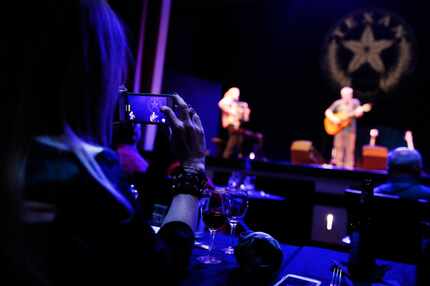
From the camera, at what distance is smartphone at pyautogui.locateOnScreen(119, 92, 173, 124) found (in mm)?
1103

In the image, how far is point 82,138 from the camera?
742 mm

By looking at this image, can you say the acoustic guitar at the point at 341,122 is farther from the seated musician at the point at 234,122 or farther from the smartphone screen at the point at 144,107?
the smartphone screen at the point at 144,107

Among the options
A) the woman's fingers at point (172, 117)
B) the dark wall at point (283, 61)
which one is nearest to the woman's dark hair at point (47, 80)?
the woman's fingers at point (172, 117)

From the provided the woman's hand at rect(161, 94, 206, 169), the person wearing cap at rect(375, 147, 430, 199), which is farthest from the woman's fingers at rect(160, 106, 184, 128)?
the person wearing cap at rect(375, 147, 430, 199)

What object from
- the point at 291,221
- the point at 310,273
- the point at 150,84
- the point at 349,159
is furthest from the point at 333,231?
the point at 310,273

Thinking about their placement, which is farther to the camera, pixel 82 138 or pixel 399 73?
pixel 399 73

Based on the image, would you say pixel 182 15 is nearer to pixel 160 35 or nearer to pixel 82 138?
pixel 160 35

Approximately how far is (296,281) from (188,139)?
44 cm

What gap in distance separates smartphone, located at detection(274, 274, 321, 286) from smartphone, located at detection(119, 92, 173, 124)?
0.51 meters

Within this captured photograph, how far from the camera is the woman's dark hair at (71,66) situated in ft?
2.02

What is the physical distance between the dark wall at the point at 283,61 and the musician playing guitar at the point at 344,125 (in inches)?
31.5

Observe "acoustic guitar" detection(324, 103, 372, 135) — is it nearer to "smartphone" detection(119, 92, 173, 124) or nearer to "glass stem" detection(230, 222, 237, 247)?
"glass stem" detection(230, 222, 237, 247)

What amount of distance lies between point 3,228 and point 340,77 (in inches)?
315

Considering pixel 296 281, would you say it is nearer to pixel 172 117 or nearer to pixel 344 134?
pixel 172 117
